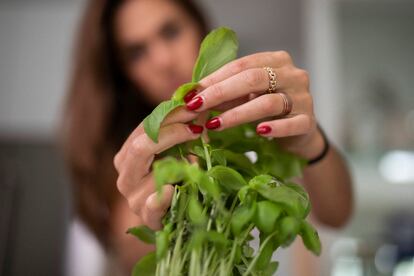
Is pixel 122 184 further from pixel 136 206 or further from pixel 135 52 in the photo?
pixel 135 52

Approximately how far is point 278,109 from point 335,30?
1.15 metres

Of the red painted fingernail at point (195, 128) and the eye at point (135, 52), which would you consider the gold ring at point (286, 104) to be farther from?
the eye at point (135, 52)

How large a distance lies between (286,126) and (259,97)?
0.03m

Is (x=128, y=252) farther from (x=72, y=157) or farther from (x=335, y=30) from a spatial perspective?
(x=335, y=30)

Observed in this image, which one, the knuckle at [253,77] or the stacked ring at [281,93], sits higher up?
the knuckle at [253,77]

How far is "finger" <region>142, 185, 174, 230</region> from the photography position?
0.29 m

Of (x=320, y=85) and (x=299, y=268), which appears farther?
(x=320, y=85)

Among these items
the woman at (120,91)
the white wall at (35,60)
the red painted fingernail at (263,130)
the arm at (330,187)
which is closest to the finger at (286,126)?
the red painted fingernail at (263,130)

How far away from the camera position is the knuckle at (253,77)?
340 millimetres

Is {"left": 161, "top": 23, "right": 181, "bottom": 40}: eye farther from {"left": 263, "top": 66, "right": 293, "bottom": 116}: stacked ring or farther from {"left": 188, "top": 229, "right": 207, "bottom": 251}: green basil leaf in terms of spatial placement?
{"left": 188, "top": 229, "right": 207, "bottom": 251}: green basil leaf

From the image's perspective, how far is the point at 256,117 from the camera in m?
0.34

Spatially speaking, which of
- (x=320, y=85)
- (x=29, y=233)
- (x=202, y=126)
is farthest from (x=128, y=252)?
(x=29, y=233)

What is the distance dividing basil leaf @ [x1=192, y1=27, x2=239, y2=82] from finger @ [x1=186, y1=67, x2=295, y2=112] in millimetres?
20

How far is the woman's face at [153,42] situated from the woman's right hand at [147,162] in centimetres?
59
